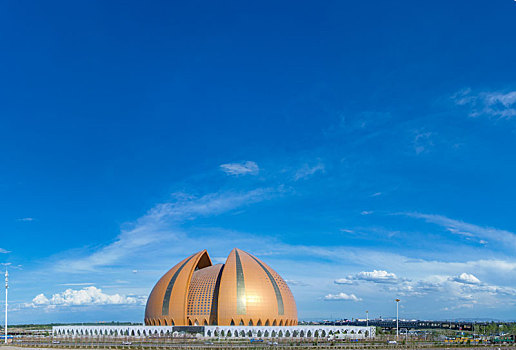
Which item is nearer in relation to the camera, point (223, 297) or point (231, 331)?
point (231, 331)

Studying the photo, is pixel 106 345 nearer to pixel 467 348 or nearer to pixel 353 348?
pixel 353 348

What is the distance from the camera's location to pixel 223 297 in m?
79.7

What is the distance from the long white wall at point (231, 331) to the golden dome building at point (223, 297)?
1.64 m

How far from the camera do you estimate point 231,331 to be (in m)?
77.6

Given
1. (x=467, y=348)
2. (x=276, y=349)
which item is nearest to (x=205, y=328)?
(x=276, y=349)

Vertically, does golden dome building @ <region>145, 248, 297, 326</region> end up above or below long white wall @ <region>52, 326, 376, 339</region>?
above

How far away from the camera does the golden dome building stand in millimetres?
79750

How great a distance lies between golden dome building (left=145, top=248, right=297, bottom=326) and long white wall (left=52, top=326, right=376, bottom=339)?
5.39ft

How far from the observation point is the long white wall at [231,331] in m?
77.4

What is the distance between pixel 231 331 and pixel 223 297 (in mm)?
5272

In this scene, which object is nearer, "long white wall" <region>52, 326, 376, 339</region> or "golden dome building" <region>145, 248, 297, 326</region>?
"long white wall" <region>52, 326, 376, 339</region>

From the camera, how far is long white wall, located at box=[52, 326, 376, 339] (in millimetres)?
77375

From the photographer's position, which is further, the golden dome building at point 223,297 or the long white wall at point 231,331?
the golden dome building at point 223,297

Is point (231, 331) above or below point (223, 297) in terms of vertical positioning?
below
